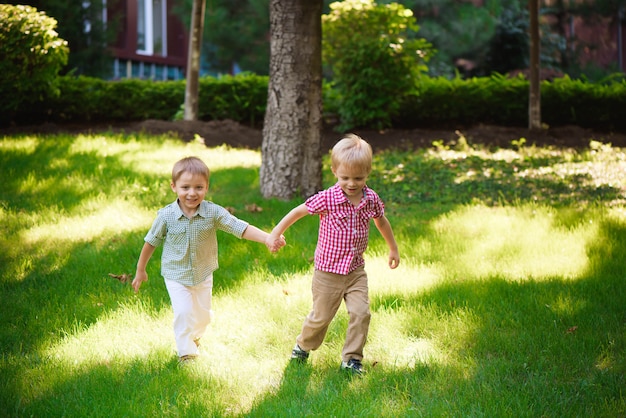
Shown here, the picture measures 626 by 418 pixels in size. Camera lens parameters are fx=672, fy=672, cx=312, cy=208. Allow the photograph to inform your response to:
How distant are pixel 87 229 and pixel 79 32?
15090mm

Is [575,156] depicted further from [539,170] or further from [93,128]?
[93,128]

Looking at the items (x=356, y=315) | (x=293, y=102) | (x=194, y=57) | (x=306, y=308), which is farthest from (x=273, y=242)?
(x=194, y=57)

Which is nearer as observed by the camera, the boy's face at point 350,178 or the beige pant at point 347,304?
the boy's face at point 350,178

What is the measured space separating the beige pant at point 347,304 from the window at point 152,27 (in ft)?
81.4

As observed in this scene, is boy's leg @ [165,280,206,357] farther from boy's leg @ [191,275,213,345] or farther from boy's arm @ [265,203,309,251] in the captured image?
boy's arm @ [265,203,309,251]

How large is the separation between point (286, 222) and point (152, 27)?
26.0m

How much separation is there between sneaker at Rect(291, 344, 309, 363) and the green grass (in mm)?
64

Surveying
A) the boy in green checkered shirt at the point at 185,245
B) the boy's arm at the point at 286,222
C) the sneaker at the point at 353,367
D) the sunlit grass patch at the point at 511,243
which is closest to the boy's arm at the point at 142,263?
the boy in green checkered shirt at the point at 185,245

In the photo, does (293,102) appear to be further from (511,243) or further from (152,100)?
(152,100)

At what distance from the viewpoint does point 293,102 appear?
7820 mm

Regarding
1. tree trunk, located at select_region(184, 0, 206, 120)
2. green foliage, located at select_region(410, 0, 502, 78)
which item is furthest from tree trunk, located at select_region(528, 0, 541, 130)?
green foliage, located at select_region(410, 0, 502, 78)

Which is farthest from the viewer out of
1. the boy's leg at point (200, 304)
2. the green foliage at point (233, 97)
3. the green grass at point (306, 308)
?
the green foliage at point (233, 97)

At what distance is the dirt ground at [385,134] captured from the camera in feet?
40.4

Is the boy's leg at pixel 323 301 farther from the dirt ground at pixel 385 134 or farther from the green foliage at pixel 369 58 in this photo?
the green foliage at pixel 369 58
